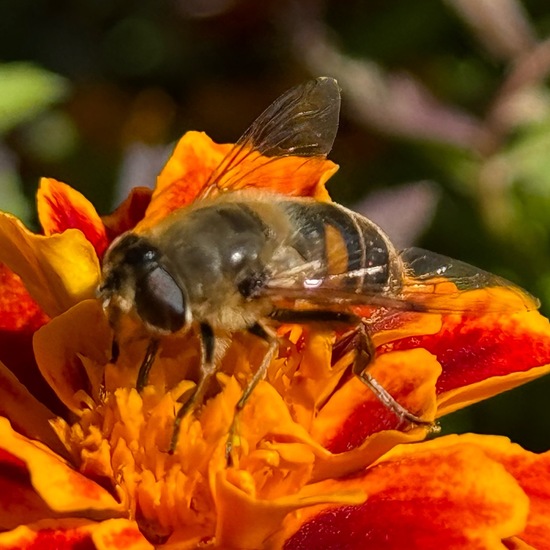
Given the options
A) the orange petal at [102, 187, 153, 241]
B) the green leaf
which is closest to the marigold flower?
the orange petal at [102, 187, 153, 241]

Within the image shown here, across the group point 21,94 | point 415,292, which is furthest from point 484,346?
point 21,94

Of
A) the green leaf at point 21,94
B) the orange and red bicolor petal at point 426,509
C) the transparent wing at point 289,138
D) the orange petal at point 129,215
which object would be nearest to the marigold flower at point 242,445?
Result: the orange and red bicolor petal at point 426,509

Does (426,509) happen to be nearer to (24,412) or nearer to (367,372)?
(367,372)

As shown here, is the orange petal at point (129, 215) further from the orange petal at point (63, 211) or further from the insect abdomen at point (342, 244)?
the insect abdomen at point (342, 244)

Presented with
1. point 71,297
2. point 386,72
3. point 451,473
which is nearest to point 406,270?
point 451,473

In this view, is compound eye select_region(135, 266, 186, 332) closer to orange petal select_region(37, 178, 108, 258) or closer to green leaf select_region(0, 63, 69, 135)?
orange petal select_region(37, 178, 108, 258)

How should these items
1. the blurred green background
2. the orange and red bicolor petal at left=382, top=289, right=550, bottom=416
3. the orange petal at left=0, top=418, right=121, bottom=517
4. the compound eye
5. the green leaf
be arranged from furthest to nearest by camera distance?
the blurred green background < the green leaf < the orange and red bicolor petal at left=382, top=289, right=550, bottom=416 < the compound eye < the orange petal at left=0, top=418, right=121, bottom=517

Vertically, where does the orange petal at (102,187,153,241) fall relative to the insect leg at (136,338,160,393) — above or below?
above
